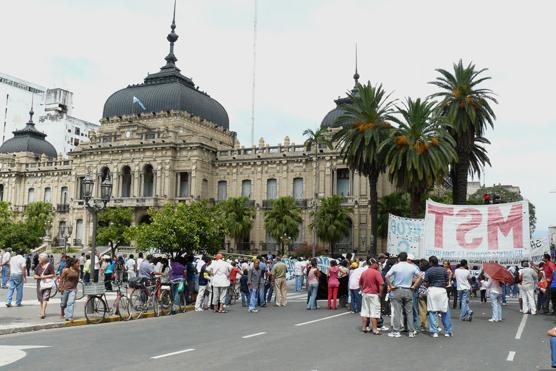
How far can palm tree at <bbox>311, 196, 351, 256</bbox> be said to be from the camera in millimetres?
50656

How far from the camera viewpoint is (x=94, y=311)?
17.0 m

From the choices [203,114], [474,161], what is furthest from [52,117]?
[474,161]

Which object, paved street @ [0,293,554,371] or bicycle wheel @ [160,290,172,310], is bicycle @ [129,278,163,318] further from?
paved street @ [0,293,554,371]

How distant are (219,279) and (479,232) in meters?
9.22

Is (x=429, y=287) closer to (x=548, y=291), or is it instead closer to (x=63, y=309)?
(x=548, y=291)

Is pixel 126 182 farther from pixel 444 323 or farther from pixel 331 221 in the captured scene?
pixel 444 323

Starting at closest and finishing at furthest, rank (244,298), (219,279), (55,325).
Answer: (55,325) < (219,279) < (244,298)

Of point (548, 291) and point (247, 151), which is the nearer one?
point (548, 291)

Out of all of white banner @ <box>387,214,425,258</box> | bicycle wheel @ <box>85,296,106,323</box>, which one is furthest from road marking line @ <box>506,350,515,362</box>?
white banner @ <box>387,214,425,258</box>

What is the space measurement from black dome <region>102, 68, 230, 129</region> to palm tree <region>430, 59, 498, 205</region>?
33.4 m

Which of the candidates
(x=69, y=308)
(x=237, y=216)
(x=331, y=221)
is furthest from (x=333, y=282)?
(x=237, y=216)

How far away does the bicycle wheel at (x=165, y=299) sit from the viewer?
64.0 feet

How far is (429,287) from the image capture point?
14.7 meters

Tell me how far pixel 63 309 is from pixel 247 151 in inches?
1817
